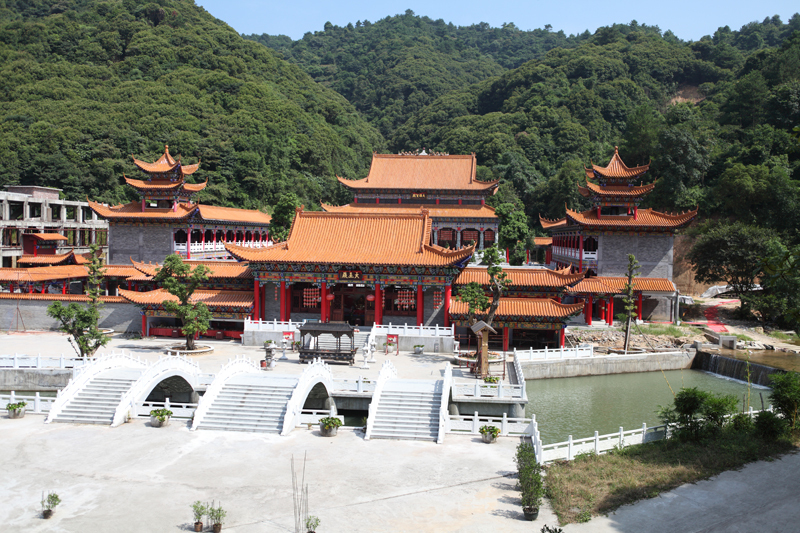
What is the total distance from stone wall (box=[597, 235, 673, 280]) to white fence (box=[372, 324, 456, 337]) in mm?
17692

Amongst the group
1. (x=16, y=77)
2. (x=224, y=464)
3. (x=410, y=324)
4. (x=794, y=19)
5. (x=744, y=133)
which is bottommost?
(x=224, y=464)

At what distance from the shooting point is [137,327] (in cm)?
3722

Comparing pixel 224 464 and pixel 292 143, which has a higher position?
pixel 292 143

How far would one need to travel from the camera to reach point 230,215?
5416 cm

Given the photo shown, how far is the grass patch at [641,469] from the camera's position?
15.4 m

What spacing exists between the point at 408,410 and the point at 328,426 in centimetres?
305

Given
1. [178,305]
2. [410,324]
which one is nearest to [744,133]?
[410,324]

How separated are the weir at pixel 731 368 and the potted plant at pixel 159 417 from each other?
28314 millimetres

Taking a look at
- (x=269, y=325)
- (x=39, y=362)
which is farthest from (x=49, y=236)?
(x=269, y=325)

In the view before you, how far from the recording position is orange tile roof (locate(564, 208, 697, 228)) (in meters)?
43.7

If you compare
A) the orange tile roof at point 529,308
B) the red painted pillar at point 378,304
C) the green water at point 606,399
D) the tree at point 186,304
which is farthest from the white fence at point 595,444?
the tree at point 186,304

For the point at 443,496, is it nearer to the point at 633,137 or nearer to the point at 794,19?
the point at 633,137

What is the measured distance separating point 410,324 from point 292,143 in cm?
6751

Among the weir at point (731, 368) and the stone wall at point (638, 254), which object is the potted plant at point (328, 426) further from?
the stone wall at point (638, 254)
